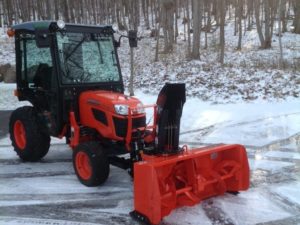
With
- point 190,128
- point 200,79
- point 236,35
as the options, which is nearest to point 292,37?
point 236,35

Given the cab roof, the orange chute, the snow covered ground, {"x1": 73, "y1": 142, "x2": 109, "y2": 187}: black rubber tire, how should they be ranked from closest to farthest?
1. the orange chute
2. the snow covered ground
3. {"x1": 73, "y1": 142, "x2": 109, "y2": 187}: black rubber tire
4. the cab roof

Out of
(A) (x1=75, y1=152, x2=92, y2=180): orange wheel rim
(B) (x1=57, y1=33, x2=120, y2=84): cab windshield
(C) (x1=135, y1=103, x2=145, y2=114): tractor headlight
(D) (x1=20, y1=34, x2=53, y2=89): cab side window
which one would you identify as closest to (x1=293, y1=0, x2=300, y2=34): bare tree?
(B) (x1=57, y1=33, x2=120, y2=84): cab windshield

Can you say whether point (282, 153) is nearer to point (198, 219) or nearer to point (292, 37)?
point (198, 219)

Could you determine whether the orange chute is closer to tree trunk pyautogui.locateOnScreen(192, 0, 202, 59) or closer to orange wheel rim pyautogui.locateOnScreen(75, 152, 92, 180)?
orange wheel rim pyautogui.locateOnScreen(75, 152, 92, 180)

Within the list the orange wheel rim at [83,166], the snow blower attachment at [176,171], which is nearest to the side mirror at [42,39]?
the orange wheel rim at [83,166]

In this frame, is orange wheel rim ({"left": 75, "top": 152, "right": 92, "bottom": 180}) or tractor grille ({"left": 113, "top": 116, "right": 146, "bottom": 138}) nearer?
tractor grille ({"left": 113, "top": 116, "right": 146, "bottom": 138})

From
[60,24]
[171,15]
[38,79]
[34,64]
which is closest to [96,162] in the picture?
[60,24]

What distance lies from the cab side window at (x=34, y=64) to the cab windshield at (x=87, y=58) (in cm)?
48

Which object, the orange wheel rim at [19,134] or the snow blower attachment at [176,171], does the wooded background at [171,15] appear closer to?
the orange wheel rim at [19,134]

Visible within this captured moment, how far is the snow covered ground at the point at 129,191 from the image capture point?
15.7 ft

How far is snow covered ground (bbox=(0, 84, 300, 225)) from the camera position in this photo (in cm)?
479

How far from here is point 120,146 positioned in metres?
5.84

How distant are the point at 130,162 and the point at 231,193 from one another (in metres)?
1.40

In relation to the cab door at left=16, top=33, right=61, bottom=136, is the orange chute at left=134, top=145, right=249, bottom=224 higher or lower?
lower
